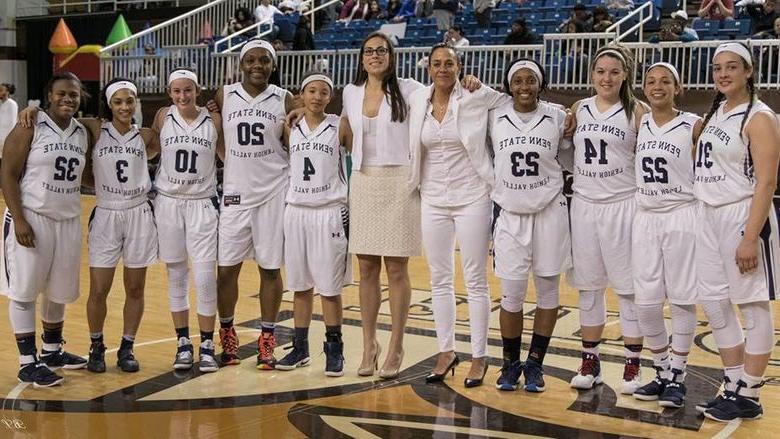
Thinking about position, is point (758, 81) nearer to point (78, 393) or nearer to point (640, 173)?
point (640, 173)

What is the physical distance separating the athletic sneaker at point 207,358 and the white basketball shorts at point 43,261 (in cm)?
73

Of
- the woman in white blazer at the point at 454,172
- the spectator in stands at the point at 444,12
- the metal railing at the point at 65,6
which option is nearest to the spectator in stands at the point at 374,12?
the spectator in stands at the point at 444,12

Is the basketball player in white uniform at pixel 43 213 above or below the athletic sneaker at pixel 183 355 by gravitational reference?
above

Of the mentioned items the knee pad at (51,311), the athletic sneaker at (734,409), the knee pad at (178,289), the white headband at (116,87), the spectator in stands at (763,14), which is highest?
the spectator in stands at (763,14)

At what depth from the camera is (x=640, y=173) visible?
4281mm

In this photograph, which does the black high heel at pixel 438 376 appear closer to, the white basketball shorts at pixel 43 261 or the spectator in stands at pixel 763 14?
the white basketball shorts at pixel 43 261

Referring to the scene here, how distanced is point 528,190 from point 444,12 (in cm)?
994

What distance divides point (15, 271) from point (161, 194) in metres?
0.79

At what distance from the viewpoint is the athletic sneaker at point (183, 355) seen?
5.00 meters

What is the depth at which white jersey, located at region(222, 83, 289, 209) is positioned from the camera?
4895 millimetres

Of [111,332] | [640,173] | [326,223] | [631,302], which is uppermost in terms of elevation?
[640,173]

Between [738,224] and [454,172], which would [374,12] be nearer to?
[454,172]

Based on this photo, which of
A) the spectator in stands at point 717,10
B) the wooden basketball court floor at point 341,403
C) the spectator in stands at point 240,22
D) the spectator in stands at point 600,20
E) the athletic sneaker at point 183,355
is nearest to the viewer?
the wooden basketball court floor at point 341,403

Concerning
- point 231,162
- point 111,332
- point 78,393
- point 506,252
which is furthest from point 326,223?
point 111,332
